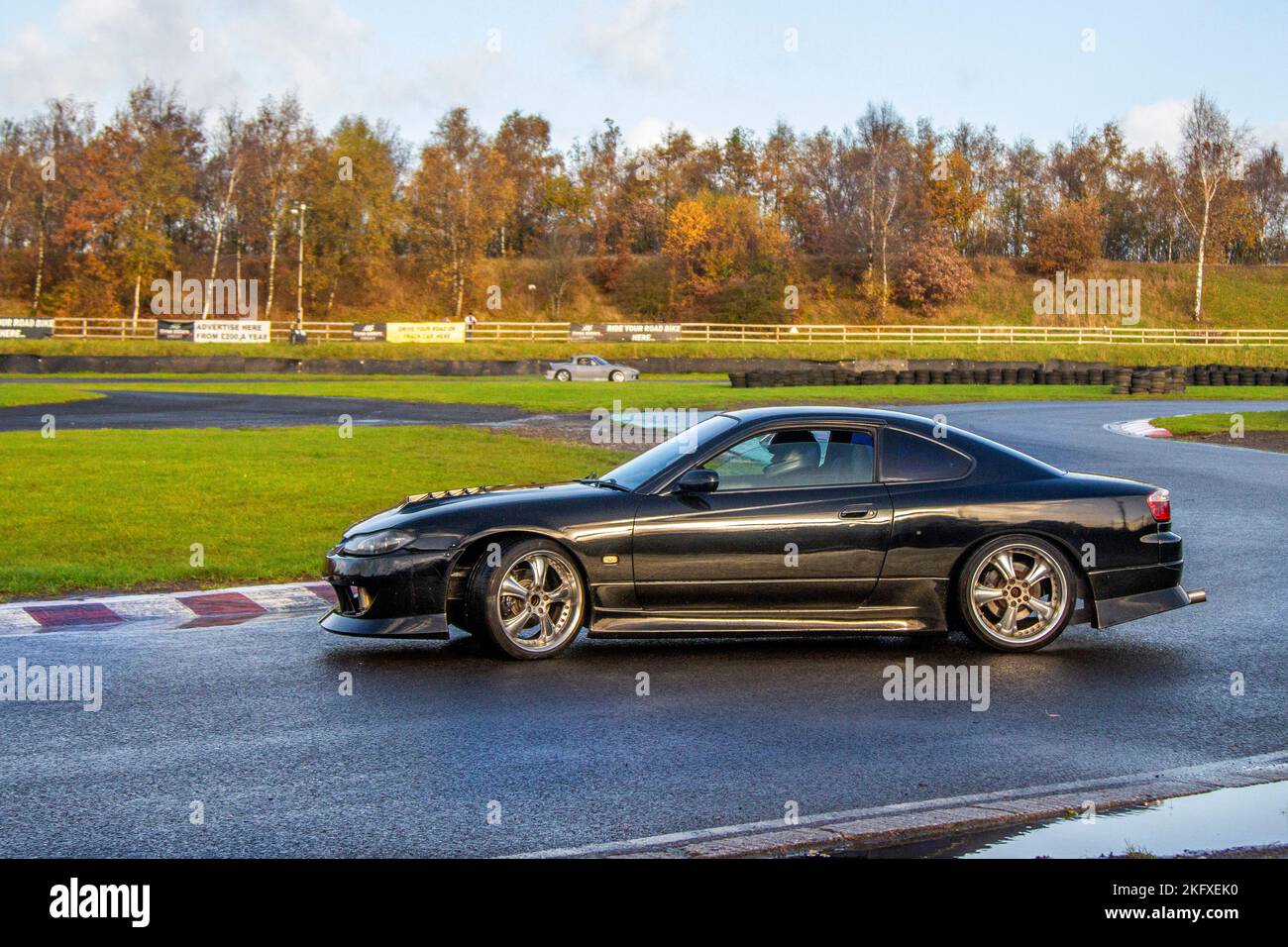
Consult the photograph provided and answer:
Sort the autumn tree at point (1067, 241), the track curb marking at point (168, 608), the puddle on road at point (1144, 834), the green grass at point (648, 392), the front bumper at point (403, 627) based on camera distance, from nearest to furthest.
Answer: the puddle on road at point (1144, 834) < the front bumper at point (403, 627) < the track curb marking at point (168, 608) < the green grass at point (648, 392) < the autumn tree at point (1067, 241)

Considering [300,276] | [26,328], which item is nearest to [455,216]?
[300,276]

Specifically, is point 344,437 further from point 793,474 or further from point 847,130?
point 847,130

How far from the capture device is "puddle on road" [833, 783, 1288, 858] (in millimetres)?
4391

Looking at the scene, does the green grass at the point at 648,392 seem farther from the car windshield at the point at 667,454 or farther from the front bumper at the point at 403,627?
the front bumper at the point at 403,627

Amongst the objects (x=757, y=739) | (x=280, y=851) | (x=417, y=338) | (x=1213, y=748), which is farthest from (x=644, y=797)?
(x=417, y=338)

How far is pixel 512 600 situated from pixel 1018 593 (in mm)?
2856

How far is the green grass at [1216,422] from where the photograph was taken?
2657 cm

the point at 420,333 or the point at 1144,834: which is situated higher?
the point at 420,333

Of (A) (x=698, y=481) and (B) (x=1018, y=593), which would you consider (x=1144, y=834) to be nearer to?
(B) (x=1018, y=593)

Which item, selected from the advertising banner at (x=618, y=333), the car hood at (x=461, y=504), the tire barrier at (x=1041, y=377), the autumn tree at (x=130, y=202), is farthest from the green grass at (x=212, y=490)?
the autumn tree at (x=130, y=202)

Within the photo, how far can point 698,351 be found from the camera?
65.6 meters

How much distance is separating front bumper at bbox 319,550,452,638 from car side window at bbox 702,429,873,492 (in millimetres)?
1634

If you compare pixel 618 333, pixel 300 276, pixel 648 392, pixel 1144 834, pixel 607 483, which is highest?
pixel 300 276
